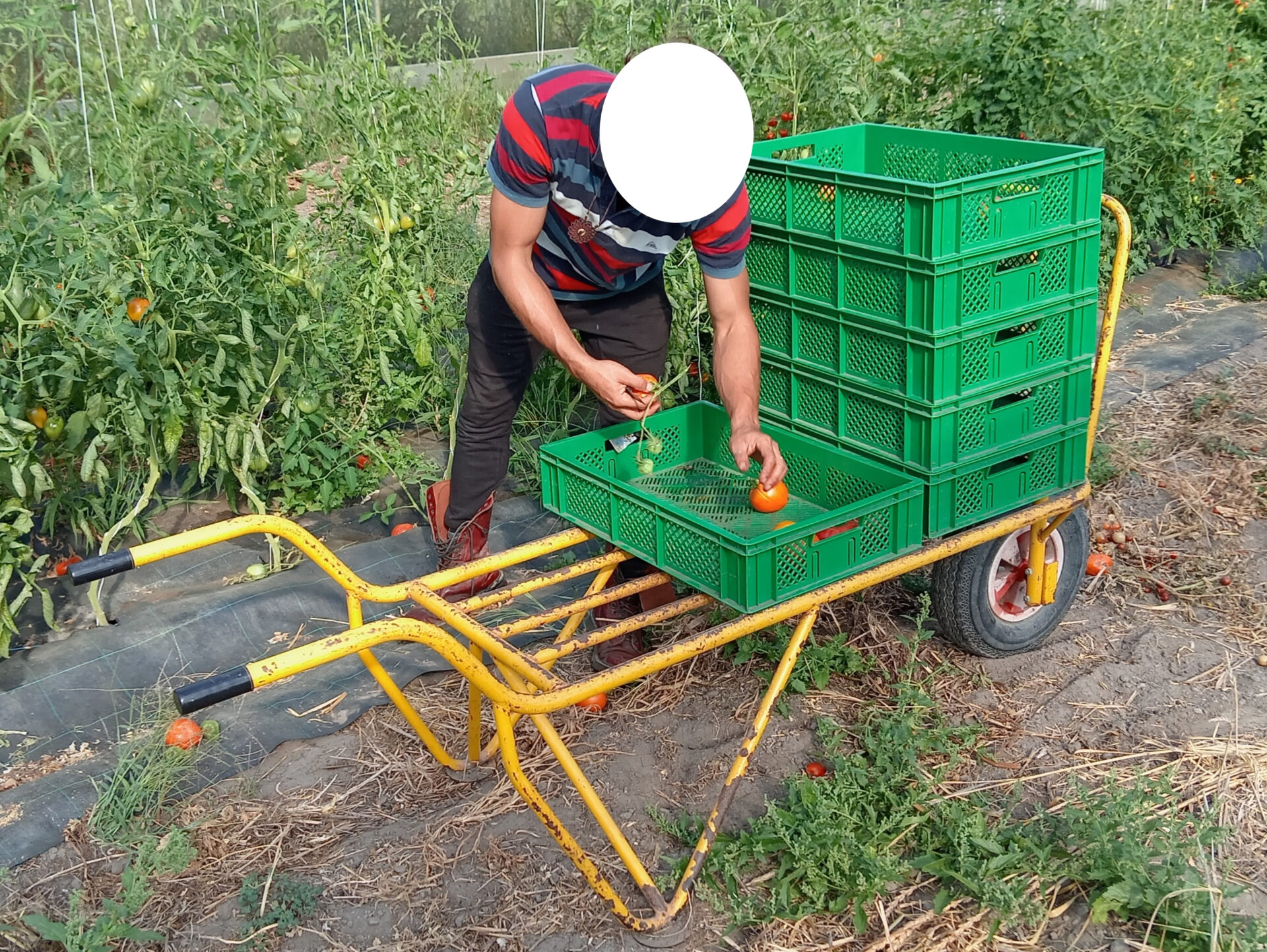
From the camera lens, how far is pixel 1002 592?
11.7 feet

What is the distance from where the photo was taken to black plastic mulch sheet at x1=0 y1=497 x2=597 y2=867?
10.4 feet

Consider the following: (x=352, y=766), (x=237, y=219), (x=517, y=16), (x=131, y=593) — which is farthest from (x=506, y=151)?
(x=517, y=16)

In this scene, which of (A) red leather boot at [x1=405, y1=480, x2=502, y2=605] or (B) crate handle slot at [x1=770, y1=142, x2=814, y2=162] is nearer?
(B) crate handle slot at [x1=770, y1=142, x2=814, y2=162]

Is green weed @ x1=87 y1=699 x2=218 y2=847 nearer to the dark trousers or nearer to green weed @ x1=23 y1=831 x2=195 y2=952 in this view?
green weed @ x1=23 y1=831 x2=195 y2=952

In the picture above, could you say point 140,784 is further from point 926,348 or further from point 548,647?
point 926,348

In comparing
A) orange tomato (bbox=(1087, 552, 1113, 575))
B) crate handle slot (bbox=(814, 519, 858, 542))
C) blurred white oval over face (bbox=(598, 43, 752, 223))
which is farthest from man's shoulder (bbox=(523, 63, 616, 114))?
orange tomato (bbox=(1087, 552, 1113, 575))

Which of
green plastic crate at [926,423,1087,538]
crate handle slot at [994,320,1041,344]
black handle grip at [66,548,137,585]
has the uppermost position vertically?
crate handle slot at [994,320,1041,344]

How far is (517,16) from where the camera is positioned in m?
8.16

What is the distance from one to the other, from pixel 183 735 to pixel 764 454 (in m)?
1.64

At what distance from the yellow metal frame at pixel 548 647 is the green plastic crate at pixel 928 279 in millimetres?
517

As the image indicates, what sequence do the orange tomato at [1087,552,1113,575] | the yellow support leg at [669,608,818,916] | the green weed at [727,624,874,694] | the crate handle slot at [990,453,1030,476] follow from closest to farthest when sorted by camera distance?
1. the yellow support leg at [669,608,818,916]
2. the crate handle slot at [990,453,1030,476]
3. the green weed at [727,624,874,694]
4. the orange tomato at [1087,552,1113,575]

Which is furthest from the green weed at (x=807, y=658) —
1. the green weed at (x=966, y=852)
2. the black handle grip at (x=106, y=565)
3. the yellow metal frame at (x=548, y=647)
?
the black handle grip at (x=106, y=565)

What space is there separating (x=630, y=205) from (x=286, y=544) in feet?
6.17

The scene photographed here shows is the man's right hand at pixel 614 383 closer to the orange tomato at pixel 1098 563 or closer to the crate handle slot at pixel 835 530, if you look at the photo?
the crate handle slot at pixel 835 530
